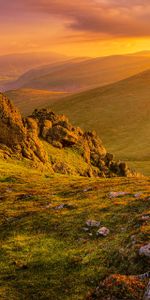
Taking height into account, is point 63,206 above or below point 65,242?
above

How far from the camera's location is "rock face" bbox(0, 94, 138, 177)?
6181 centimetres

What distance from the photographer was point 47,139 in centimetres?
7312

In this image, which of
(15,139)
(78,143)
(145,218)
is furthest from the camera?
(78,143)

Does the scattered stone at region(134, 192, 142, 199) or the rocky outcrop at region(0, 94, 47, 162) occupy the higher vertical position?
the rocky outcrop at region(0, 94, 47, 162)

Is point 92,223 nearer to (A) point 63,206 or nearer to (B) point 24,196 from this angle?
(A) point 63,206

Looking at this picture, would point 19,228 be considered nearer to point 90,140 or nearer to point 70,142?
point 70,142

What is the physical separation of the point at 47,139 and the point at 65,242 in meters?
49.4

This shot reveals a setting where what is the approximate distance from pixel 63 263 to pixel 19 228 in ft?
26.0

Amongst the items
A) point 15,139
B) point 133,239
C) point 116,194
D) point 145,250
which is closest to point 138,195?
point 116,194

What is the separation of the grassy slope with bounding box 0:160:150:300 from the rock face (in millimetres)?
22422

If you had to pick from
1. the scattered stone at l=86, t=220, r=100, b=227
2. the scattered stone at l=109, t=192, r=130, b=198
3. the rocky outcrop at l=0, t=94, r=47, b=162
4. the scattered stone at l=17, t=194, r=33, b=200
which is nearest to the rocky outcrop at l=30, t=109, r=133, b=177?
the rocky outcrop at l=0, t=94, r=47, b=162

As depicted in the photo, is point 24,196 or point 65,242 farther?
point 24,196

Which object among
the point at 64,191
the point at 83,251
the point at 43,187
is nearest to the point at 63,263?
the point at 83,251

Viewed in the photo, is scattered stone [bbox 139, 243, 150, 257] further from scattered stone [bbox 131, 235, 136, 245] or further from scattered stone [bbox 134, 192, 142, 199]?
scattered stone [bbox 134, 192, 142, 199]
